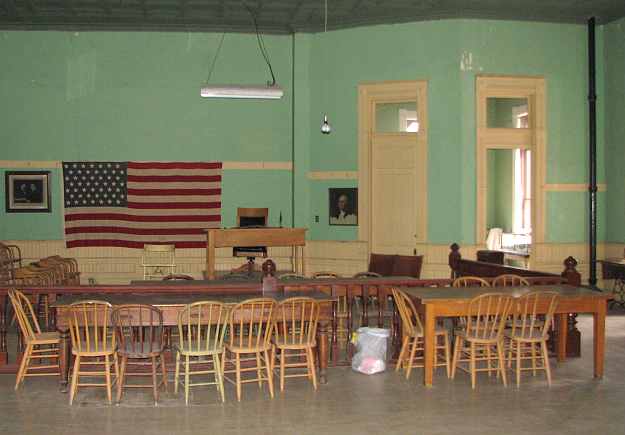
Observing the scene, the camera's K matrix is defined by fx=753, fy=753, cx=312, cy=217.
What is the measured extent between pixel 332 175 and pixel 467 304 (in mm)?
6782

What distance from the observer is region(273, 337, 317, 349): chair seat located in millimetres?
6363

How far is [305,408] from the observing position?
19.6 ft

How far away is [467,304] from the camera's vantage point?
6.53 m

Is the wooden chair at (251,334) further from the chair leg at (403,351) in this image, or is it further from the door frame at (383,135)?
the door frame at (383,135)

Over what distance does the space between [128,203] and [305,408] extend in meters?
8.23

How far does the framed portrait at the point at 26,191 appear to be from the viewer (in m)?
13.1

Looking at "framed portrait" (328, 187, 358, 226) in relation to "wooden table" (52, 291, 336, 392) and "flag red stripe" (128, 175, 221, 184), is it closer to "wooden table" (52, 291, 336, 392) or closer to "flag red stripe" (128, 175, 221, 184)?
"flag red stripe" (128, 175, 221, 184)

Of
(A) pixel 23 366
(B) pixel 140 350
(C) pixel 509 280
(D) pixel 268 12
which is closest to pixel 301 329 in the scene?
(B) pixel 140 350

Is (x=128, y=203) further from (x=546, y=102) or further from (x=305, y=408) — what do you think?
(x=305, y=408)

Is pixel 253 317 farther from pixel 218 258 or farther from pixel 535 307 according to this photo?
pixel 218 258

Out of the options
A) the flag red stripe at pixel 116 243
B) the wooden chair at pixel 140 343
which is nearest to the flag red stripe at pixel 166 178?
the flag red stripe at pixel 116 243

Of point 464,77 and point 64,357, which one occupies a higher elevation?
point 464,77

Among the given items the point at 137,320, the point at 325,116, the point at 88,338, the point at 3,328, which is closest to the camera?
the point at 88,338

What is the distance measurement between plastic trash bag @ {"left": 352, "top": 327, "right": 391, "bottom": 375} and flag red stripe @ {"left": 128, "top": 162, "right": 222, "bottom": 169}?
270 inches
